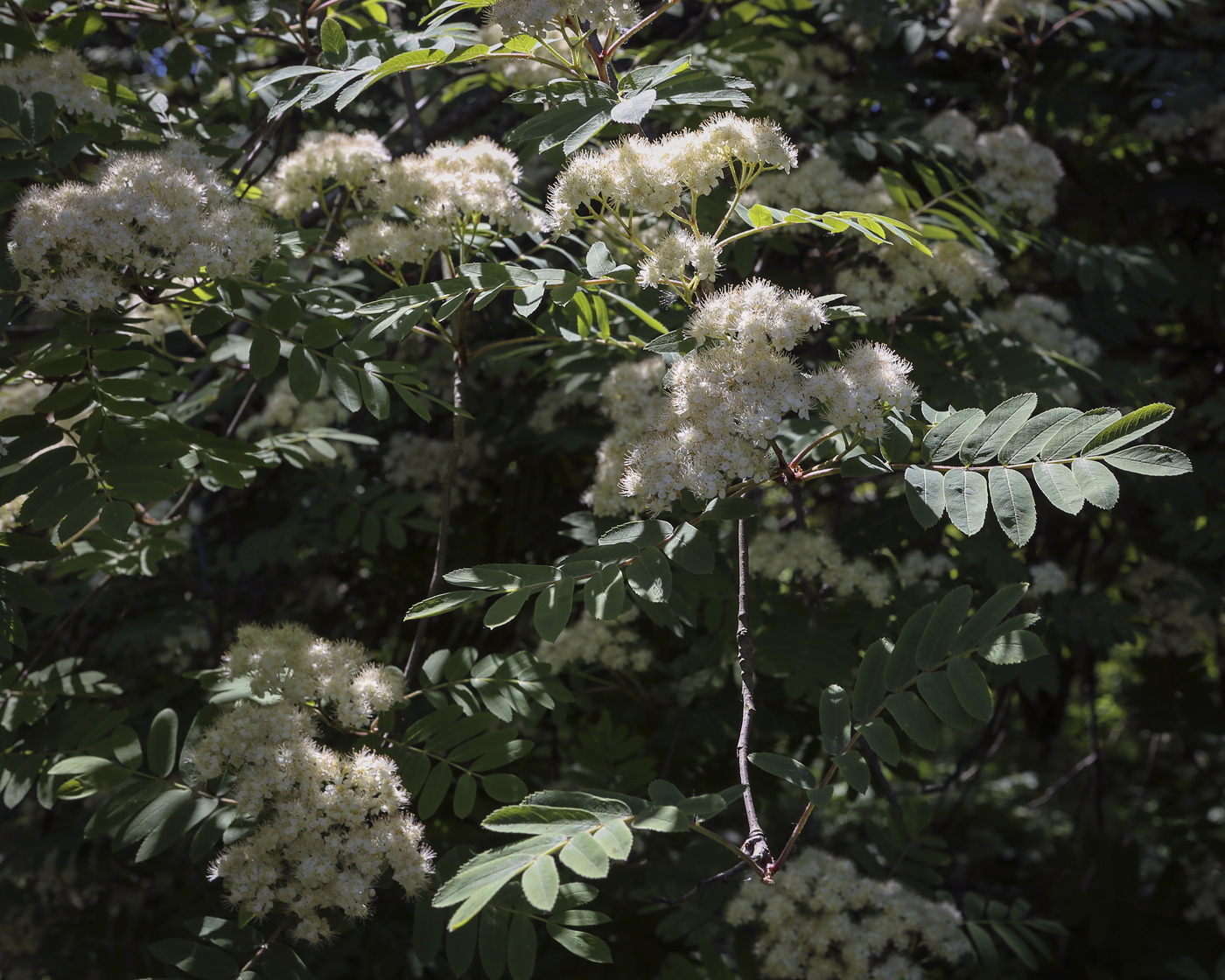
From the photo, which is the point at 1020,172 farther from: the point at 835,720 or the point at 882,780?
the point at 835,720

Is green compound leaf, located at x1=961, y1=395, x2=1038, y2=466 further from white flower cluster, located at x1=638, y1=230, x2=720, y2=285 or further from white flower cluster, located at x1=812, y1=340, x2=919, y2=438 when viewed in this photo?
white flower cluster, located at x1=638, y1=230, x2=720, y2=285

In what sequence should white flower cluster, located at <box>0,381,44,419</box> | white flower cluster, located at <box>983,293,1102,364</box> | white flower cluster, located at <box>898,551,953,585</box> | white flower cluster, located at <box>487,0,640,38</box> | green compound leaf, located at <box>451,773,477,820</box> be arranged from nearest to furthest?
white flower cluster, located at <box>487,0,640,38</box> → green compound leaf, located at <box>451,773,477,820</box> → white flower cluster, located at <box>0,381,44,419</box> → white flower cluster, located at <box>898,551,953,585</box> → white flower cluster, located at <box>983,293,1102,364</box>

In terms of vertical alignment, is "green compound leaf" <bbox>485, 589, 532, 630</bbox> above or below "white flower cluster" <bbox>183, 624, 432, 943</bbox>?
above

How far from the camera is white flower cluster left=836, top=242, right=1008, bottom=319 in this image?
266 centimetres

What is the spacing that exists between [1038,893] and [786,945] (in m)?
2.75

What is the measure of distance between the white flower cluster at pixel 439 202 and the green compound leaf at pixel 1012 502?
1287 mm

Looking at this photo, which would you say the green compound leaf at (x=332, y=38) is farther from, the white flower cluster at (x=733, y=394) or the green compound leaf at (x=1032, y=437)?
the green compound leaf at (x=1032, y=437)

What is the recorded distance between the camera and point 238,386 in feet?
13.6

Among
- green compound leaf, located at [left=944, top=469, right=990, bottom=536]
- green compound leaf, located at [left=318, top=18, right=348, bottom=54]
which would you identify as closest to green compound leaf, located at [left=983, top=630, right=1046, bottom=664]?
green compound leaf, located at [left=944, top=469, right=990, bottom=536]

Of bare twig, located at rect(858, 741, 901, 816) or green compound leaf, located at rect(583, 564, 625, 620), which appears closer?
green compound leaf, located at rect(583, 564, 625, 620)

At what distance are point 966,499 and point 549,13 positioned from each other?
48.0 inches

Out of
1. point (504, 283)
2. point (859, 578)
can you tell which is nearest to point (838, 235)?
point (859, 578)

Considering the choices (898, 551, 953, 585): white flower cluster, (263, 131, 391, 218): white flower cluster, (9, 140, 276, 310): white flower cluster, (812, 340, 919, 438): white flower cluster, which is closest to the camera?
(812, 340, 919, 438): white flower cluster

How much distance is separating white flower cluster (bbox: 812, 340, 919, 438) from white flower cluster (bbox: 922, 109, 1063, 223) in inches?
76.9
